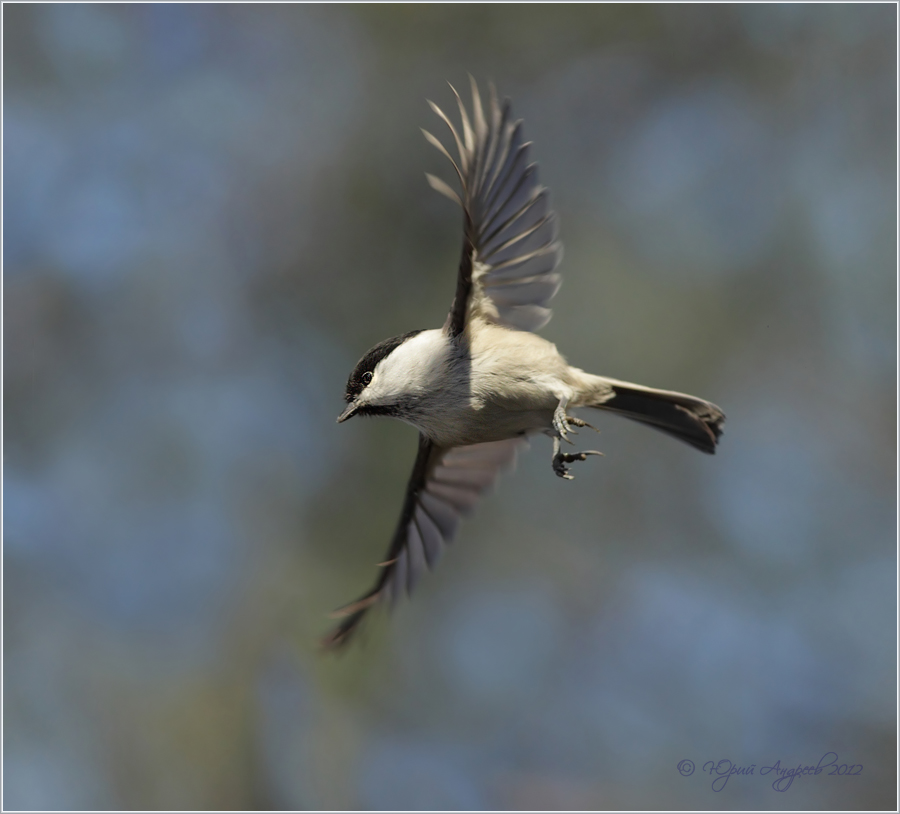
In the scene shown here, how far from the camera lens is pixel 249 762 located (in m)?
3.93

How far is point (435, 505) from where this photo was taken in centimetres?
261

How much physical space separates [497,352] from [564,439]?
0.29 meters

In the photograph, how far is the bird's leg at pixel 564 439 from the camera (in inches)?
72.1

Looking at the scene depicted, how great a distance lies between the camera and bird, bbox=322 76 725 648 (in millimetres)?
1856

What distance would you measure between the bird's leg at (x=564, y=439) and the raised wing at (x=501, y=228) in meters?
0.32

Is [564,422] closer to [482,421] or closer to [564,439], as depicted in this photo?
[564,439]

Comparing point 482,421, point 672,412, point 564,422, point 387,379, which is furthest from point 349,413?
point 672,412

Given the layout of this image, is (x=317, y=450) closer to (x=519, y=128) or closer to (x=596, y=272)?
(x=596, y=272)

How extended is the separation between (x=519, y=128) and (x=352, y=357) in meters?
2.26

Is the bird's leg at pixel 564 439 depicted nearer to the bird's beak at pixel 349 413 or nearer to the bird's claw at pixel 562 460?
the bird's claw at pixel 562 460

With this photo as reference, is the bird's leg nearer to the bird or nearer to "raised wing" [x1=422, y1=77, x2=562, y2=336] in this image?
the bird

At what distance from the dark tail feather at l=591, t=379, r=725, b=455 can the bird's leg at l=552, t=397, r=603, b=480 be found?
0.32m

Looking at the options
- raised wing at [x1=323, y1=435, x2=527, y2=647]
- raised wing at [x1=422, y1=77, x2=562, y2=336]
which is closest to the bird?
raised wing at [x1=422, y1=77, x2=562, y2=336]

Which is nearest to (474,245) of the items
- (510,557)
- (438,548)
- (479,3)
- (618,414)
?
(618,414)
